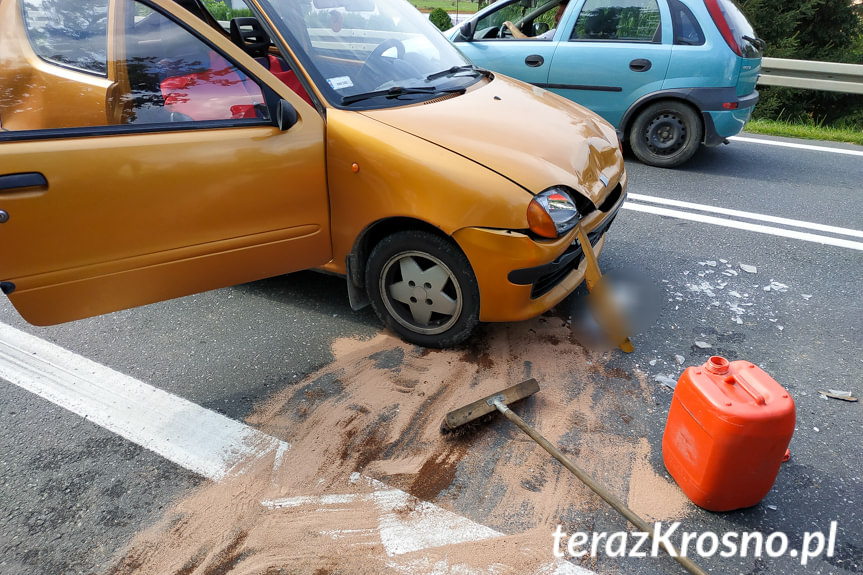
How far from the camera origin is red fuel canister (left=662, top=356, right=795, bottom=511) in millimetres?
2057

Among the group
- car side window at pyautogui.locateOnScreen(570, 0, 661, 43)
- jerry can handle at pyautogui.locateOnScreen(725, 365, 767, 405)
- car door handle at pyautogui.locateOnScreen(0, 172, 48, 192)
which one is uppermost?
car side window at pyautogui.locateOnScreen(570, 0, 661, 43)

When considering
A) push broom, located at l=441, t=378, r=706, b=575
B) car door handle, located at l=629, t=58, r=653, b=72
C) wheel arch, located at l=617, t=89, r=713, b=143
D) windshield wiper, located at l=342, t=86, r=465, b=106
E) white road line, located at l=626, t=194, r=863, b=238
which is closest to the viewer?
push broom, located at l=441, t=378, r=706, b=575

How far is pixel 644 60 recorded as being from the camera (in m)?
5.95

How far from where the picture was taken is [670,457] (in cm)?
241

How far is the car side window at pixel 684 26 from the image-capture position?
5.75m

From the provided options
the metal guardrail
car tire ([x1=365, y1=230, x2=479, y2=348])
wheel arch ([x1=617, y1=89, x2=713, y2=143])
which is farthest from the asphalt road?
the metal guardrail

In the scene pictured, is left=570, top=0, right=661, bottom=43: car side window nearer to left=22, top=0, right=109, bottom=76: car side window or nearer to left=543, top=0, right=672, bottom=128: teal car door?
left=543, top=0, right=672, bottom=128: teal car door

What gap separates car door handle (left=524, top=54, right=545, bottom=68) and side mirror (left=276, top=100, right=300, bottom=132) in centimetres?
424

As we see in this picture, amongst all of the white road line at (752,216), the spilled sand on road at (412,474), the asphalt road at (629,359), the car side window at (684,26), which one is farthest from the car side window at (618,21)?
the spilled sand on road at (412,474)

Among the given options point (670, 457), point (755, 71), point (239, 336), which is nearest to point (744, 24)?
point (755, 71)

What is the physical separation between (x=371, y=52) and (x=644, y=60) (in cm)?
364

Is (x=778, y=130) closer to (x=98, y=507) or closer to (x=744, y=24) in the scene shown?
(x=744, y=24)

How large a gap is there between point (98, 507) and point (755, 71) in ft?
21.4

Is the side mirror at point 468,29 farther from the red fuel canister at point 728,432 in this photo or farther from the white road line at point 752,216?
the red fuel canister at point 728,432
